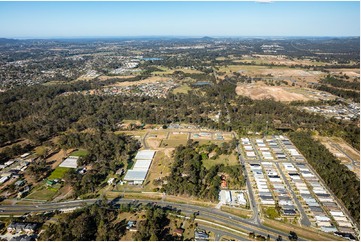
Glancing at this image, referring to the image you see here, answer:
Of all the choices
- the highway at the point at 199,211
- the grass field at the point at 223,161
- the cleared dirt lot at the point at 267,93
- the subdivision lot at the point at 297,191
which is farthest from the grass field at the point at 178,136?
the cleared dirt lot at the point at 267,93

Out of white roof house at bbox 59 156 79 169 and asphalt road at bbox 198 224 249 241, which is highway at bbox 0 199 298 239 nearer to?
asphalt road at bbox 198 224 249 241

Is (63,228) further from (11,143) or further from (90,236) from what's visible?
(11,143)

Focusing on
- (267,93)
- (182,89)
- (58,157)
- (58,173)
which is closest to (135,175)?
(58,173)

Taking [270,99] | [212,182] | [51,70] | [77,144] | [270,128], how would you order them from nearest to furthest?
[212,182]
[77,144]
[270,128]
[270,99]
[51,70]

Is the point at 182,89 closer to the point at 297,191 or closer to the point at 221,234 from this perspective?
the point at 297,191

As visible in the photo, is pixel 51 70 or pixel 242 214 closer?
pixel 242 214

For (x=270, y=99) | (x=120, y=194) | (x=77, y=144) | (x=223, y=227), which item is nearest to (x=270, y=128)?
(x=270, y=99)

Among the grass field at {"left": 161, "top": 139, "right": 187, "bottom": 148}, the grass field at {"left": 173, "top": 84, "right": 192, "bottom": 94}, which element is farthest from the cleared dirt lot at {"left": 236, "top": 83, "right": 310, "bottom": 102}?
the grass field at {"left": 161, "top": 139, "right": 187, "bottom": 148}
